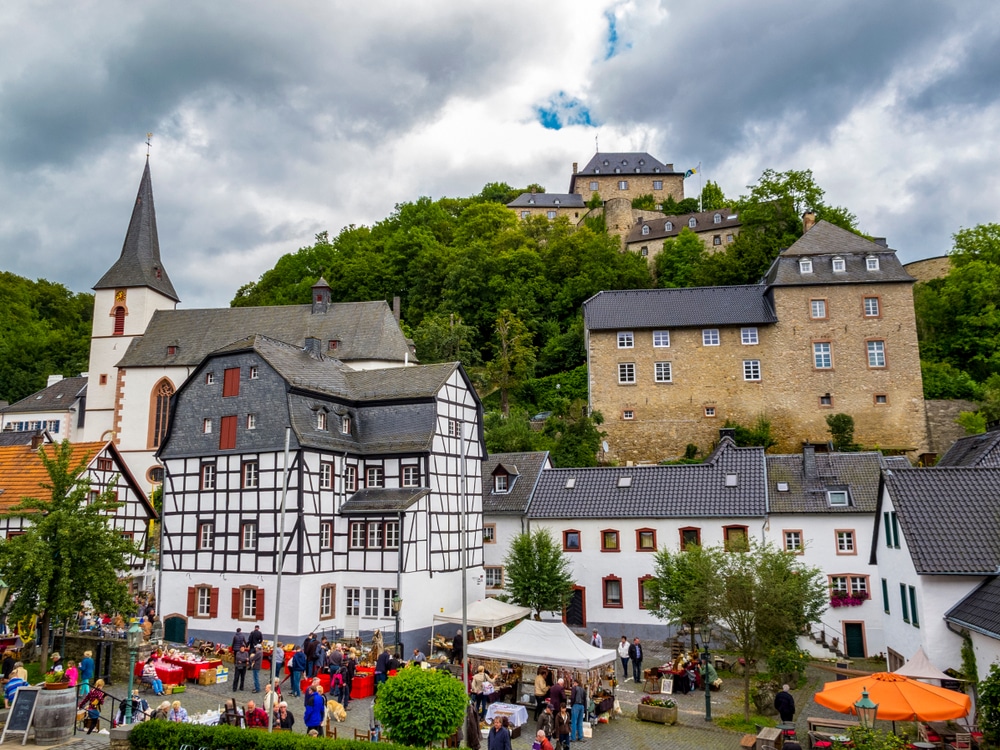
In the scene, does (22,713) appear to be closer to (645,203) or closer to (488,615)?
(488,615)

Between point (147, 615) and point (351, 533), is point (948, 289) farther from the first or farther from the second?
point (147, 615)

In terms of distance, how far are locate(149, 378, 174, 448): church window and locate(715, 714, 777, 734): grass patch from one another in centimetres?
3278

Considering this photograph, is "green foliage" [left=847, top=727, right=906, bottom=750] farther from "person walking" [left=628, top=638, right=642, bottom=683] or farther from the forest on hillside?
the forest on hillside

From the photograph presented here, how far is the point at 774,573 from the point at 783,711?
3.70 metres

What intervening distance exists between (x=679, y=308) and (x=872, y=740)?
34.5 m

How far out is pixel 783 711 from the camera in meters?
17.1

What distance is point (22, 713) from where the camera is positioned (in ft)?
48.7

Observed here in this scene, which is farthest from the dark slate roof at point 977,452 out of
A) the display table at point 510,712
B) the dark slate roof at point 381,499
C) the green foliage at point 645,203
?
the green foliage at point 645,203

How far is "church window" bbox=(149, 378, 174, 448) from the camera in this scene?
1663 inches

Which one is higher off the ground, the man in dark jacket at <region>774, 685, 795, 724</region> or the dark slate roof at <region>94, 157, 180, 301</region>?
the dark slate roof at <region>94, 157, 180, 301</region>

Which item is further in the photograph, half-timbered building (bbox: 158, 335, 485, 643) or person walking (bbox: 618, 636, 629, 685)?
half-timbered building (bbox: 158, 335, 485, 643)

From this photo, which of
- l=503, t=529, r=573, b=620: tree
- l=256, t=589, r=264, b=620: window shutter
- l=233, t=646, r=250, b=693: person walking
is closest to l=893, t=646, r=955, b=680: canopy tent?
→ l=503, t=529, r=573, b=620: tree

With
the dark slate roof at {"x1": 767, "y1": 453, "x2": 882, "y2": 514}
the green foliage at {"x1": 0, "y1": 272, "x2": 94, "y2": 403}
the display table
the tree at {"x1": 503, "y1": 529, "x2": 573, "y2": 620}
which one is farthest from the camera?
the green foliage at {"x1": 0, "y1": 272, "x2": 94, "y2": 403}

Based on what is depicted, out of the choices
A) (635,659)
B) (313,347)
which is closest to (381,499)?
(313,347)
